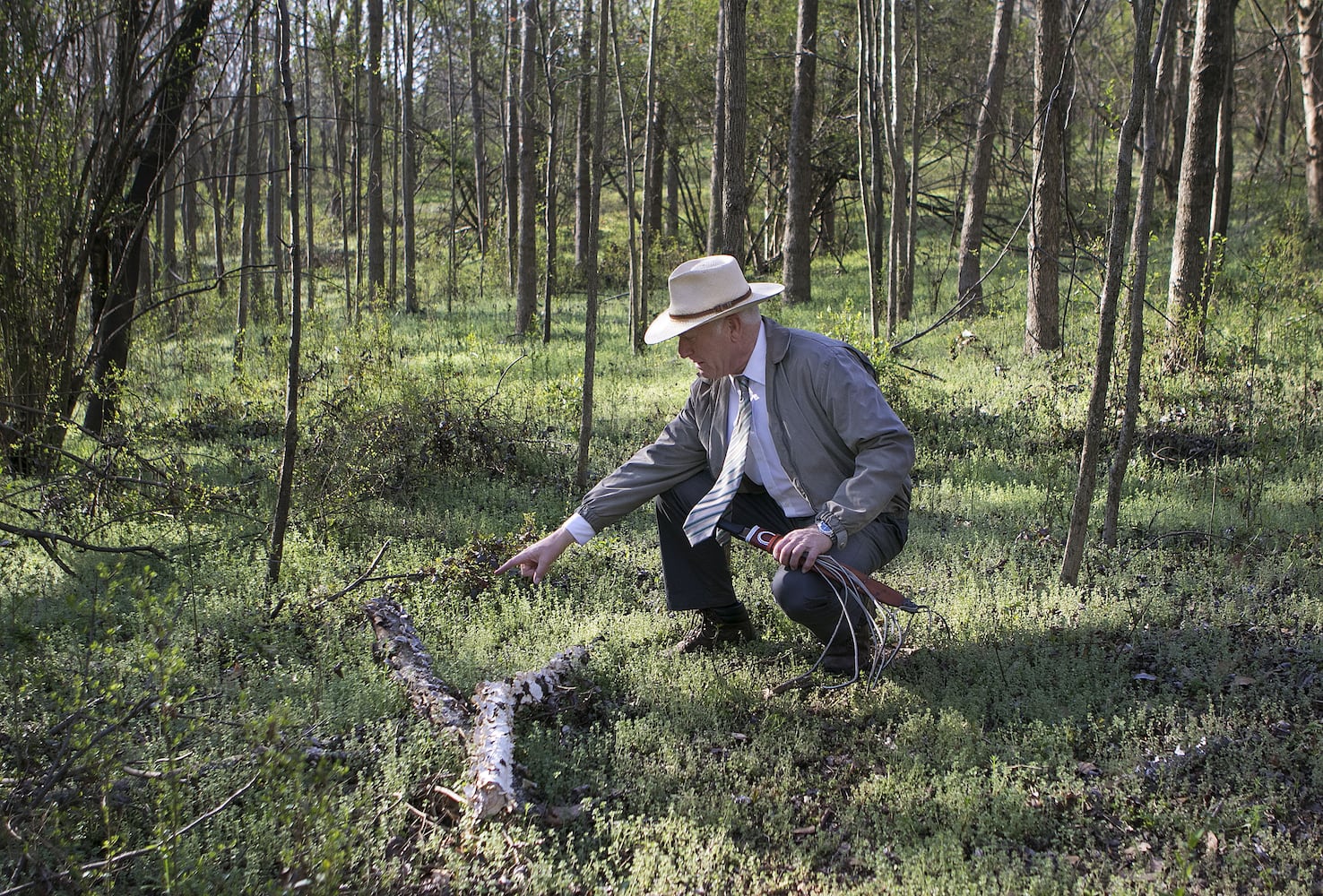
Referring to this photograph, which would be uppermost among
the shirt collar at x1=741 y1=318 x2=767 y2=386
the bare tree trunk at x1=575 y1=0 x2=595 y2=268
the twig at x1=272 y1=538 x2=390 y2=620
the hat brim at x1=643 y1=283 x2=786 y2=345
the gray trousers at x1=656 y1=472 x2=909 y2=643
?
the bare tree trunk at x1=575 y1=0 x2=595 y2=268

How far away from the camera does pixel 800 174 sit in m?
13.5

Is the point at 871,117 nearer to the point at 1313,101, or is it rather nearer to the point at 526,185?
the point at 526,185

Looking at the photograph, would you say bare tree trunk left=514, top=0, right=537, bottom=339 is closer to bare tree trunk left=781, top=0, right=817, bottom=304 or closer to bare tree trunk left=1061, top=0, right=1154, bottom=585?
bare tree trunk left=781, top=0, right=817, bottom=304

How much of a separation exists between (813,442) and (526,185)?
30.3 ft

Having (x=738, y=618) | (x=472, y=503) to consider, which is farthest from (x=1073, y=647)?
(x=472, y=503)

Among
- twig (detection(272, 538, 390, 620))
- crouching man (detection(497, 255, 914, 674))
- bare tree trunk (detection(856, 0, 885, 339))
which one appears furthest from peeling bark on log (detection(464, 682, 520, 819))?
bare tree trunk (detection(856, 0, 885, 339))

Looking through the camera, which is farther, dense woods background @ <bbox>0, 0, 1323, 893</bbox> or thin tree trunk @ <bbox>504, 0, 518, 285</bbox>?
thin tree trunk @ <bbox>504, 0, 518, 285</bbox>

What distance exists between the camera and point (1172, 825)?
2781 millimetres

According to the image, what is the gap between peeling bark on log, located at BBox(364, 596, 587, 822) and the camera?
292 cm

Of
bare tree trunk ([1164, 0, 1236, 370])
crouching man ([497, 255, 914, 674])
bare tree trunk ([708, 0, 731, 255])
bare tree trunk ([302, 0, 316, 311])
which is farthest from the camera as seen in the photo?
bare tree trunk ([1164, 0, 1236, 370])

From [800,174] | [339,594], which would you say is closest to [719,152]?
[800,174]

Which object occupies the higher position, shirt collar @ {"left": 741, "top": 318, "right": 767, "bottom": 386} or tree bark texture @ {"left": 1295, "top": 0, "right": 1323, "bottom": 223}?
tree bark texture @ {"left": 1295, "top": 0, "right": 1323, "bottom": 223}

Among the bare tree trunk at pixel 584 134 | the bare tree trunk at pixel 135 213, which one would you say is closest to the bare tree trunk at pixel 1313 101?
the bare tree trunk at pixel 584 134

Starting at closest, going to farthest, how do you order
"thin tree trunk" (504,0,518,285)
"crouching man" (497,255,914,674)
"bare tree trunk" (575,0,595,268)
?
"crouching man" (497,255,914,674)
"bare tree trunk" (575,0,595,268)
"thin tree trunk" (504,0,518,285)
